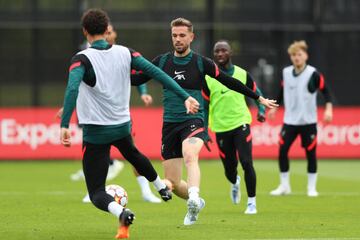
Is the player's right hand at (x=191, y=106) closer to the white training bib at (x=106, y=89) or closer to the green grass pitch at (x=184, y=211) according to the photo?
the white training bib at (x=106, y=89)

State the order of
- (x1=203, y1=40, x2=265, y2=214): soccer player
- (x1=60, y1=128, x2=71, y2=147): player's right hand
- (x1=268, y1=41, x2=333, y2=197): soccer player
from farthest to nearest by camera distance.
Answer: (x1=268, y1=41, x2=333, y2=197): soccer player
(x1=203, y1=40, x2=265, y2=214): soccer player
(x1=60, y1=128, x2=71, y2=147): player's right hand

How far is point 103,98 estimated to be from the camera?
10180 mm

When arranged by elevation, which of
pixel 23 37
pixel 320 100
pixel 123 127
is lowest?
pixel 320 100

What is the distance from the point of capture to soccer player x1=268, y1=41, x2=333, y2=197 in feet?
55.3

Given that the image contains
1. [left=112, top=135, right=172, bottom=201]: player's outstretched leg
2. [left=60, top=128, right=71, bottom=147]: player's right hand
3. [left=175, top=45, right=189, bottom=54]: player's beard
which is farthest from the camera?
[left=175, top=45, right=189, bottom=54]: player's beard

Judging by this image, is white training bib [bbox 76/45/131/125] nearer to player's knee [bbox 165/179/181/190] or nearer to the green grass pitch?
the green grass pitch

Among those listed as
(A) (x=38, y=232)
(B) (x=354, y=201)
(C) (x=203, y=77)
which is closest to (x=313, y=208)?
(B) (x=354, y=201)

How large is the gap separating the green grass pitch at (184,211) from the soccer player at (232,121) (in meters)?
0.51

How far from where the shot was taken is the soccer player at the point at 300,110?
16.8 m

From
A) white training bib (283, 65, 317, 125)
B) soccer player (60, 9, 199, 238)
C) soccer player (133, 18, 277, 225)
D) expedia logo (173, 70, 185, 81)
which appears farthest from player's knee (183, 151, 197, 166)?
white training bib (283, 65, 317, 125)

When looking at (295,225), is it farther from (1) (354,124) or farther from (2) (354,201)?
(1) (354,124)

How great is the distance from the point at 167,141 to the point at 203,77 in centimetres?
87

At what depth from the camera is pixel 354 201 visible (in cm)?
1521

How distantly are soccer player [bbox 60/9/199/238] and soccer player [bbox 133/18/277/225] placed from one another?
141cm
